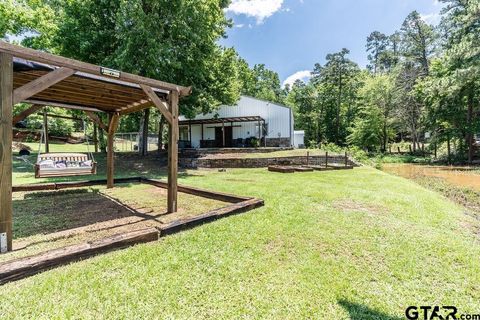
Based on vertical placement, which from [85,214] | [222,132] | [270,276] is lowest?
[270,276]

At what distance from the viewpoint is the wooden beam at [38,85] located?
9.55 ft

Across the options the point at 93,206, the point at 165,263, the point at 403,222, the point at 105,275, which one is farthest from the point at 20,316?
the point at 403,222

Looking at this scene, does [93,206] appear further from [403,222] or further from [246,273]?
[403,222]

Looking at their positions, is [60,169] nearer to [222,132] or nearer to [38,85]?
[38,85]

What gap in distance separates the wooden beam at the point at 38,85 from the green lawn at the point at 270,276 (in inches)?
81.2

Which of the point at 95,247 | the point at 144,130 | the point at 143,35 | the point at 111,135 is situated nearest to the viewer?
the point at 95,247

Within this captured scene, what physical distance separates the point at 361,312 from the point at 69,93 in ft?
20.2

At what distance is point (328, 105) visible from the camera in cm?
3428

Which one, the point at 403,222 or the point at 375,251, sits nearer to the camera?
the point at 375,251

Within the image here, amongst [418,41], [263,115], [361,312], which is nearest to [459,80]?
[418,41]

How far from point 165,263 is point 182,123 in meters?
21.2

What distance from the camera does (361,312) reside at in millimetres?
1974

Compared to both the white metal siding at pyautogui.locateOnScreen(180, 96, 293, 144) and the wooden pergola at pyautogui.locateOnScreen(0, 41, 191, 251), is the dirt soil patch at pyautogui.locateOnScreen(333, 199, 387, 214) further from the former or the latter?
the white metal siding at pyautogui.locateOnScreen(180, 96, 293, 144)

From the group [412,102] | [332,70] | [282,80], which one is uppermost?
[282,80]
